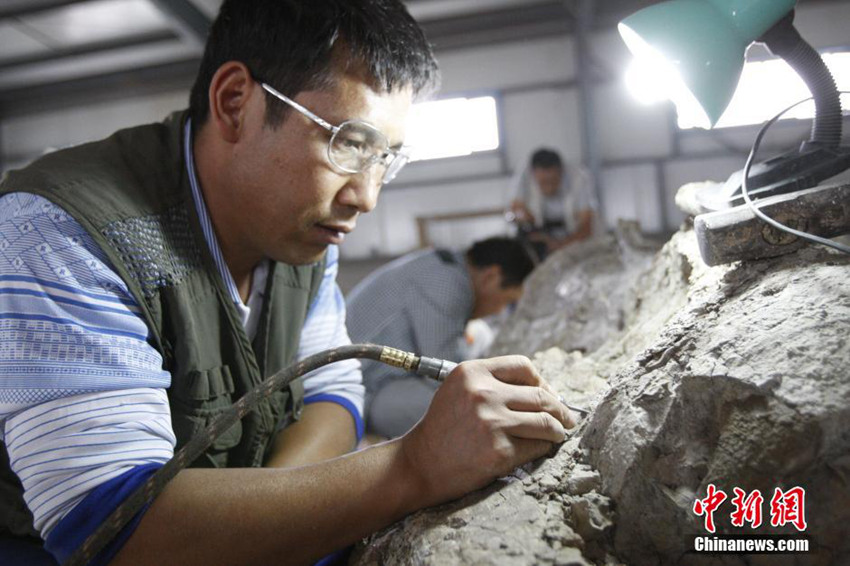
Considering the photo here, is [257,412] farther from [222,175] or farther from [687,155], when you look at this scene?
[687,155]

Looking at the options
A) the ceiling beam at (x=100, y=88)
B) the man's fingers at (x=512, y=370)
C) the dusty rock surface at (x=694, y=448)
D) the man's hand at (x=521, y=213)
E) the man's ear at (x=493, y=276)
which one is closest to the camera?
the dusty rock surface at (x=694, y=448)

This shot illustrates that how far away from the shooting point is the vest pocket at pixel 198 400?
1.24 meters

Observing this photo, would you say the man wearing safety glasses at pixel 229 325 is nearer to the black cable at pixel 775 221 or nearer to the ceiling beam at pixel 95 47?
the black cable at pixel 775 221

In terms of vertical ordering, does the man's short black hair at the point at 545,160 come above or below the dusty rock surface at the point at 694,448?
above

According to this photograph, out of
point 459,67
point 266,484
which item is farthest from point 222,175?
point 459,67

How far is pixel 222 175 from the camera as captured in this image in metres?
1.36

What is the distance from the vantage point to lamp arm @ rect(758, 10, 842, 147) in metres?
1.19

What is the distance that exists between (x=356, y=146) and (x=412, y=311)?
1720mm

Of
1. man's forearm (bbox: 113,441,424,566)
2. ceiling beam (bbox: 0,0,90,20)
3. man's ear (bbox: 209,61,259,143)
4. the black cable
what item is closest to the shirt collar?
man's ear (bbox: 209,61,259,143)

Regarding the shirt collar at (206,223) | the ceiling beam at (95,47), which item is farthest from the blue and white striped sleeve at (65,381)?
the ceiling beam at (95,47)

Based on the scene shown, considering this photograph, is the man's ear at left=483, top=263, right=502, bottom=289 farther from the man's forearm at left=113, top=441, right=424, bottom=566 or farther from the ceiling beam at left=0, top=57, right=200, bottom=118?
the ceiling beam at left=0, top=57, right=200, bottom=118

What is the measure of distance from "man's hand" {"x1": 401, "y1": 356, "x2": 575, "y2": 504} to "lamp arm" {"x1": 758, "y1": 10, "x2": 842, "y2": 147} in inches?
31.2

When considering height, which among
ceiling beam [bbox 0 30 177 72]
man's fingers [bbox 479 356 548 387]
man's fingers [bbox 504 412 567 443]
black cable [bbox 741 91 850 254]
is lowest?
man's fingers [bbox 504 412 567 443]

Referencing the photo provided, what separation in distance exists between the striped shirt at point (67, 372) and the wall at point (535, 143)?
24.6 feet
